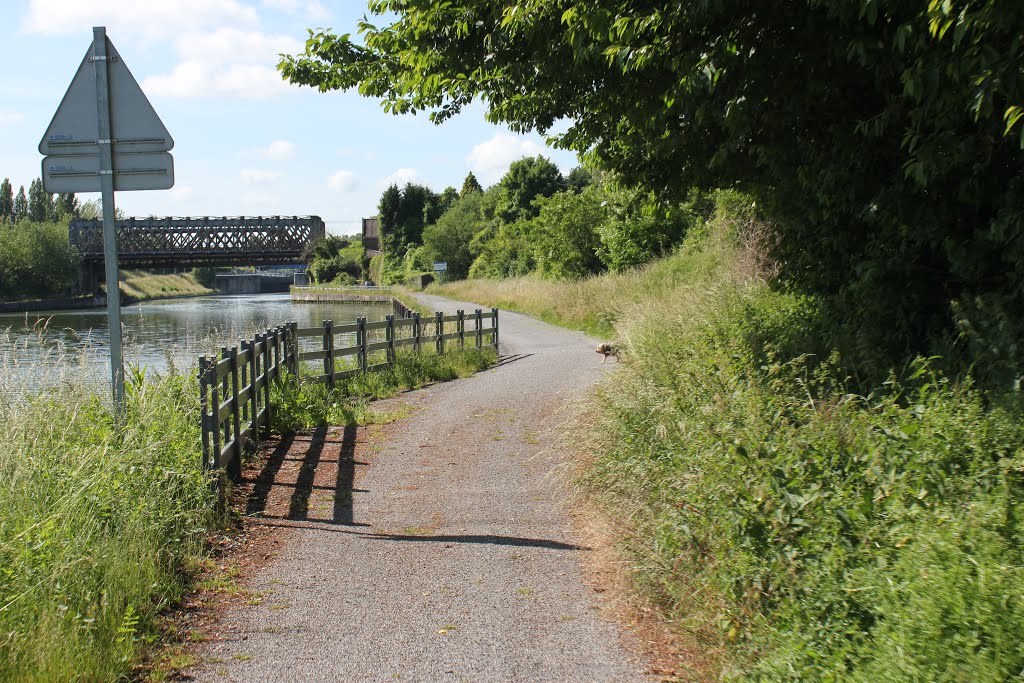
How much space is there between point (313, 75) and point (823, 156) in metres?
6.09

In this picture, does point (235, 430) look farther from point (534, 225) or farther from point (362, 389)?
point (534, 225)

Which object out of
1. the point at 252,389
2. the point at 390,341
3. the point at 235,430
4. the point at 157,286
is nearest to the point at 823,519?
the point at 235,430

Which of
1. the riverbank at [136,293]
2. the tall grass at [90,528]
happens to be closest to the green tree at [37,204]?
the riverbank at [136,293]

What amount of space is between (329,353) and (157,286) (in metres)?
89.1

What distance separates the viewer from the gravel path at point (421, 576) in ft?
14.2

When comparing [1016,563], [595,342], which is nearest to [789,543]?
[1016,563]

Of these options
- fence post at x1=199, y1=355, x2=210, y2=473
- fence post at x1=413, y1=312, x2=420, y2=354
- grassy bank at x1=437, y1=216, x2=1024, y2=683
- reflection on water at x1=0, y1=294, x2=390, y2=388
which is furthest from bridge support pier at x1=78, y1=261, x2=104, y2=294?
grassy bank at x1=437, y1=216, x2=1024, y2=683

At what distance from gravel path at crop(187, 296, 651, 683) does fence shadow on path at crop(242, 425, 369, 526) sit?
0.02m

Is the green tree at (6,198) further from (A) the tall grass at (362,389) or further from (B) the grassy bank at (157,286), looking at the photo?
(A) the tall grass at (362,389)

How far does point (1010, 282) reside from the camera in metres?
6.05

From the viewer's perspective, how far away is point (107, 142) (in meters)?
6.15

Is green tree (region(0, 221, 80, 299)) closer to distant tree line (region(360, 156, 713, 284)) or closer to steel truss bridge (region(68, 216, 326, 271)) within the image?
steel truss bridge (region(68, 216, 326, 271))

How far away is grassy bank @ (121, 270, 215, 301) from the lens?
84250 mm

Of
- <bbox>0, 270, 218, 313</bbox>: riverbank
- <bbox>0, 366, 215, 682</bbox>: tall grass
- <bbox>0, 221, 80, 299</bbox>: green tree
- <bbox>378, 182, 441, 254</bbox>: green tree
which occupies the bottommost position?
<bbox>0, 270, 218, 313</bbox>: riverbank
